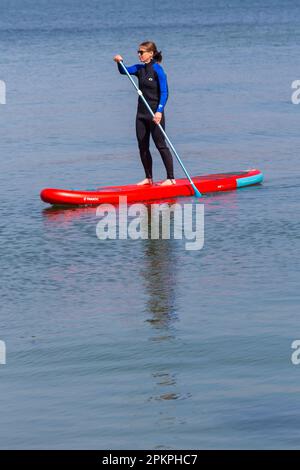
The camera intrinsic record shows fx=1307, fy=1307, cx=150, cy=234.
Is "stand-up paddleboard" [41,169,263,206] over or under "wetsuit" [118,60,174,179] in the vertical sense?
under

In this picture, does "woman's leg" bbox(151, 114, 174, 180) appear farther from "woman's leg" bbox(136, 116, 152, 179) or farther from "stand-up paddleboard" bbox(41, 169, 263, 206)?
"stand-up paddleboard" bbox(41, 169, 263, 206)

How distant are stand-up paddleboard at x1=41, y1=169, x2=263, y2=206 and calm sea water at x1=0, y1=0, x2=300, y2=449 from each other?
17 centimetres

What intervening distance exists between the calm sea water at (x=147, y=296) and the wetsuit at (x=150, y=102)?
0.99 meters

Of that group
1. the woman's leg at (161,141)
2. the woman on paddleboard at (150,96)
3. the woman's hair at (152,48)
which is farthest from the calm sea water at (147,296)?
Answer: the woman's hair at (152,48)

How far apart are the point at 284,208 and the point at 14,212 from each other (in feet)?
10.8

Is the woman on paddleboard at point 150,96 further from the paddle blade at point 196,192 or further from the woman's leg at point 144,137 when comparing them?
the paddle blade at point 196,192

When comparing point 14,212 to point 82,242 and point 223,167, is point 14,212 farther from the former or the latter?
point 223,167

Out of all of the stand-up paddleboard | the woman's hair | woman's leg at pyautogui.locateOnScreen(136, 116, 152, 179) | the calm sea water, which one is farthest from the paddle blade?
the woman's hair

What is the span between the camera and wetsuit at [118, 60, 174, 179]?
16.2 metres

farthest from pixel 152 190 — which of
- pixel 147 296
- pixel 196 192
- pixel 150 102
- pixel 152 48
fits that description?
pixel 147 296

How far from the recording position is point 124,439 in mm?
8188

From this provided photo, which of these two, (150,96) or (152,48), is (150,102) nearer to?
(150,96)

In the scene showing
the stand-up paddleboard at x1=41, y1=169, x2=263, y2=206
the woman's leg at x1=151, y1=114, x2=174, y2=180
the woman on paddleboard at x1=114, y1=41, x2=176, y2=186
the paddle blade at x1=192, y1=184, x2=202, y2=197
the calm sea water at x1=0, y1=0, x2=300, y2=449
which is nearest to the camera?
the calm sea water at x1=0, y1=0, x2=300, y2=449
